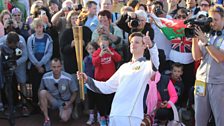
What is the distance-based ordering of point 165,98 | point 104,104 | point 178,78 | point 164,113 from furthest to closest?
point 178,78, point 104,104, point 165,98, point 164,113

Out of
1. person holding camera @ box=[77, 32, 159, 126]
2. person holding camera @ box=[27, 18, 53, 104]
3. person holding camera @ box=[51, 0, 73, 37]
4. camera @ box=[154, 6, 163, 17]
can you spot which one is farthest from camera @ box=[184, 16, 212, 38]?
person holding camera @ box=[51, 0, 73, 37]

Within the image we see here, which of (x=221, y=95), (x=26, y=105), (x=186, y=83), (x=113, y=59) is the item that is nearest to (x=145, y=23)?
(x=113, y=59)

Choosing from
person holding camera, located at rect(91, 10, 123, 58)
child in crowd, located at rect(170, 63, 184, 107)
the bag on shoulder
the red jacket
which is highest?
person holding camera, located at rect(91, 10, 123, 58)

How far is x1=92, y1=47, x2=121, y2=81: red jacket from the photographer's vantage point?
6504mm

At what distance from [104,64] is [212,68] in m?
1.90

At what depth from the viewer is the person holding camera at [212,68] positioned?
5082 mm

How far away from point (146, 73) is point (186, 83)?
2306 millimetres

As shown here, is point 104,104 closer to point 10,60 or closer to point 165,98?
point 165,98

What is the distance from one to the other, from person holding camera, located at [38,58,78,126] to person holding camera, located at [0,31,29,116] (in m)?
0.48

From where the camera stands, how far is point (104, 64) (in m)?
6.56

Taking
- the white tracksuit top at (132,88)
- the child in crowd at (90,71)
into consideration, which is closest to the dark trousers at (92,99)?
the child in crowd at (90,71)

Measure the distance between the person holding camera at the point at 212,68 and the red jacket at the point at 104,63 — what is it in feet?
5.19

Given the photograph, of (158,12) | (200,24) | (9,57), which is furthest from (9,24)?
(200,24)

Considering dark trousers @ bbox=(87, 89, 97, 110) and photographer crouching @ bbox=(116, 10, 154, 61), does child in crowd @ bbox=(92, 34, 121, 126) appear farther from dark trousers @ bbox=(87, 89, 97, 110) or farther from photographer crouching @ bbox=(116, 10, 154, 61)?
photographer crouching @ bbox=(116, 10, 154, 61)
